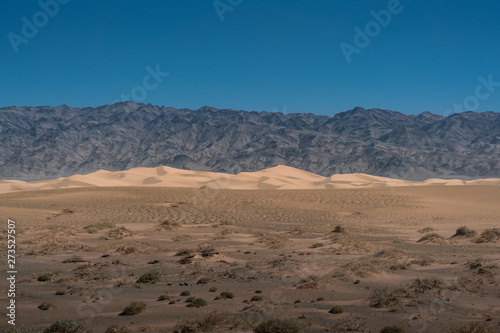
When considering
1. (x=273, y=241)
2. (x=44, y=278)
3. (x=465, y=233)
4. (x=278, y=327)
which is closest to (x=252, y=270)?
(x=273, y=241)

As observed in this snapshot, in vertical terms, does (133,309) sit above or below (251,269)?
above

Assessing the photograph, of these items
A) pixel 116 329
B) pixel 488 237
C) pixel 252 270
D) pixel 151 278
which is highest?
pixel 488 237

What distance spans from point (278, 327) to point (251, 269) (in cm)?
670

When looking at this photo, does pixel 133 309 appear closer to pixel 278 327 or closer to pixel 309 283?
pixel 278 327

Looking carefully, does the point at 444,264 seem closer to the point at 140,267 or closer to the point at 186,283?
the point at 186,283

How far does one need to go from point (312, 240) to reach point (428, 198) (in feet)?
81.1

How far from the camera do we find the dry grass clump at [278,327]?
780 cm

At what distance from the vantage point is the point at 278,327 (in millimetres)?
7848

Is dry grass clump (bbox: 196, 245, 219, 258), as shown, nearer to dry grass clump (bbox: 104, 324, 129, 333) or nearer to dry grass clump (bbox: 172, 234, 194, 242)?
dry grass clump (bbox: 172, 234, 194, 242)

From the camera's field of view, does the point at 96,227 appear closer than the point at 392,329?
No

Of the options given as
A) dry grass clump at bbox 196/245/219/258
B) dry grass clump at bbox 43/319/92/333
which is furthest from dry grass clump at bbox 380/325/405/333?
dry grass clump at bbox 196/245/219/258

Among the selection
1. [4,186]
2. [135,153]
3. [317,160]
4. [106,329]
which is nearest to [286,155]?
[317,160]

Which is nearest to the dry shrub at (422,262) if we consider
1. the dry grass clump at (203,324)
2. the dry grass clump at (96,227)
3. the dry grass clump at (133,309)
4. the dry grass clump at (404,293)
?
the dry grass clump at (404,293)

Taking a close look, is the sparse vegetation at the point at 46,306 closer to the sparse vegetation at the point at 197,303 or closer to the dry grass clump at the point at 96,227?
the sparse vegetation at the point at 197,303
